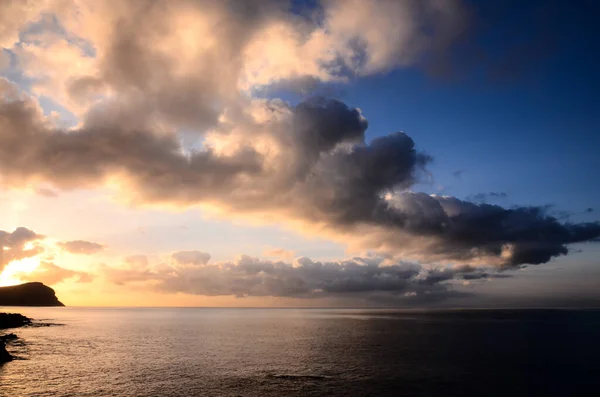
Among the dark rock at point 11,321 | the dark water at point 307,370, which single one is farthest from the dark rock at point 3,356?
the dark rock at point 11,321

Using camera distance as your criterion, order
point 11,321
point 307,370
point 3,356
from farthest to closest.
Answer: point 11,321, point 3,356, point 307,370

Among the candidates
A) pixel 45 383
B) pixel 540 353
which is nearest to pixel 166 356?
pixel 45 383

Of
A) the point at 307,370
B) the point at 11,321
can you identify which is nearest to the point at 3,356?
the point at 307,370

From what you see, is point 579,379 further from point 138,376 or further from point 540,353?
point 138,376

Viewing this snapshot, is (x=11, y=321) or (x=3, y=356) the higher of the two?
(x=3, y=356)

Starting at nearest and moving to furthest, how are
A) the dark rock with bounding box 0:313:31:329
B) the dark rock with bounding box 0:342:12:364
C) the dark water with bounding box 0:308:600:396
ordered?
the dark water with bounding box 0:308:600:396, the dark rock with bounding box 0:342:12:364, the dark rock with bounding box 0:313:31:329

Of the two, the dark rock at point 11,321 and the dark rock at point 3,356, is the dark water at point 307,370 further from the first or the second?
the dark rock at point 11,321

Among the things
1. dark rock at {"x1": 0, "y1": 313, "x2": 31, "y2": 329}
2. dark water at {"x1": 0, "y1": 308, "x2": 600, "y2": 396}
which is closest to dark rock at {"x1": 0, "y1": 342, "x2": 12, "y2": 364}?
dark water at {"x1": 0, "y1": 308, "x2": 600, "y2": 396}

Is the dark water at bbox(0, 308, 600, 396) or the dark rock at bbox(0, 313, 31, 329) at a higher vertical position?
the dark water at bbox(0, 308, 600, 396)

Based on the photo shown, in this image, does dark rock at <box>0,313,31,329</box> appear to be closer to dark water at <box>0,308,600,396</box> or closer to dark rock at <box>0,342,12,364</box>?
dark water at <box>0,308,600,396</box>

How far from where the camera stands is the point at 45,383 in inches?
2280

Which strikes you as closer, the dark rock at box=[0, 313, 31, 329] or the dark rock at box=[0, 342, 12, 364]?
the dark rock at box=[0, 342, 12, 364]

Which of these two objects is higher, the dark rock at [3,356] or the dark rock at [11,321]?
the dark rock at [3,356]

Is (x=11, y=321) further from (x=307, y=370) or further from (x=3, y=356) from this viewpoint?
(x=307, y=370)
